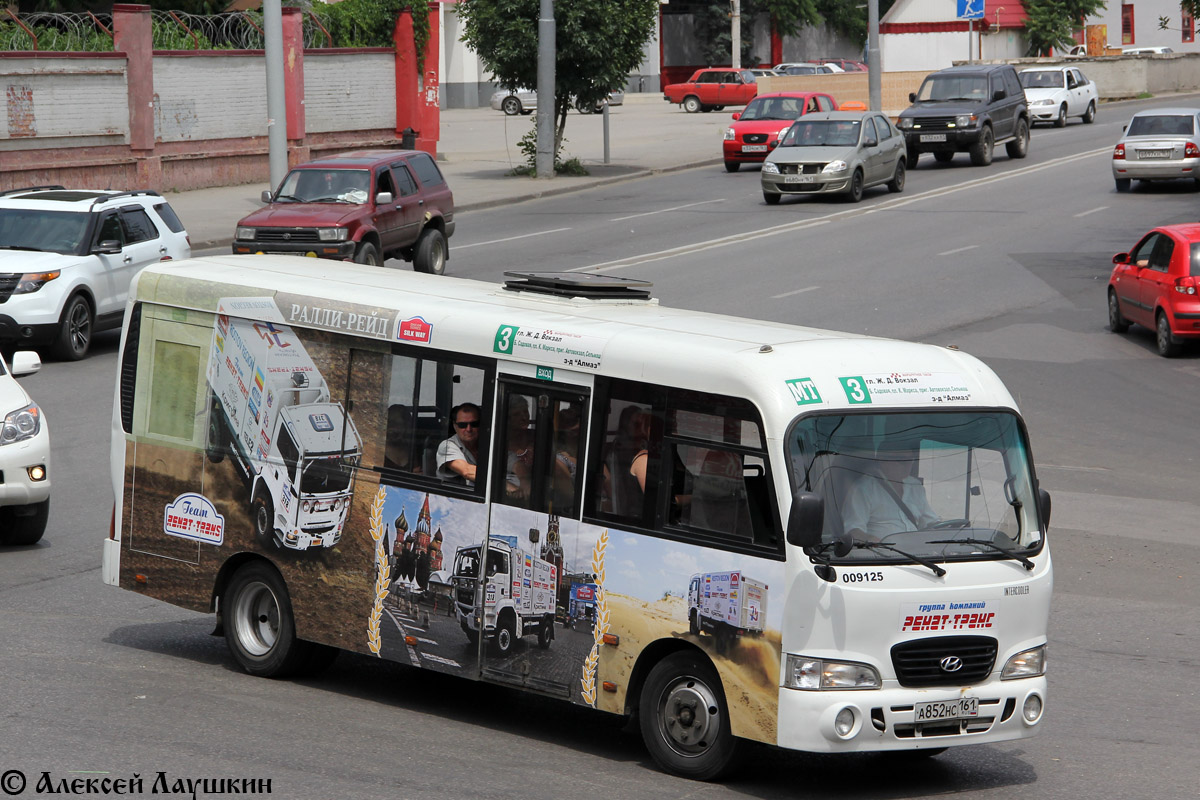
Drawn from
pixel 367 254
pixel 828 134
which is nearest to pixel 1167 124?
pixel 828 134

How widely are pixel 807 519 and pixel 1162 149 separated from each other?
102ft

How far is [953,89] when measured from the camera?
130ft

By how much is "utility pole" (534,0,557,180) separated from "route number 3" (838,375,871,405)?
32987 millimetres

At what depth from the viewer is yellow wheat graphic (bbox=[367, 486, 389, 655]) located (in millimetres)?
8523

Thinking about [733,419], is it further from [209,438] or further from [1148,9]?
[1148,9]

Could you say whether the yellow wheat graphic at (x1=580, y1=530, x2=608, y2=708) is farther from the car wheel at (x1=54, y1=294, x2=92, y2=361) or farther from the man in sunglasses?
the car wheel at (x1=54, y1=294, x2=92, y2=361)

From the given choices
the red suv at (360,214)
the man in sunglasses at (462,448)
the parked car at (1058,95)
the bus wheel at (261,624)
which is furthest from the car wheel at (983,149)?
the man in sunglasses at (462,448)

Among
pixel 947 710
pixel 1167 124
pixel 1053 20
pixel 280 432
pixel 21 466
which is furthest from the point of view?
pixel 1053 20

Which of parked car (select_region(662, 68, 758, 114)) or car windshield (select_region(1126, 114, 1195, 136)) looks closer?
car windshield (select_region(1126, 114, 1195, 136))

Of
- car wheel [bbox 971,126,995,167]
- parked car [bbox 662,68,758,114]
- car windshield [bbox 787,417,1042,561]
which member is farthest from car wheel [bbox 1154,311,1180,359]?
parked car [bbox 662,68,758,114]

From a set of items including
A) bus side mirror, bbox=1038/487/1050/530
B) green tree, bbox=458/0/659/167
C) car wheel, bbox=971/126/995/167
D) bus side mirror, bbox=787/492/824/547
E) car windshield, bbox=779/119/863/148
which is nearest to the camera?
bus side mirror, bbox=787/492/824/547

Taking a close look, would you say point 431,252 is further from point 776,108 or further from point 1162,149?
point 776,108

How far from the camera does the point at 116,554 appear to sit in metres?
9.80

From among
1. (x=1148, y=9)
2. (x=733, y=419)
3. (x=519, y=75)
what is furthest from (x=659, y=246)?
(x=1148, y=9)
